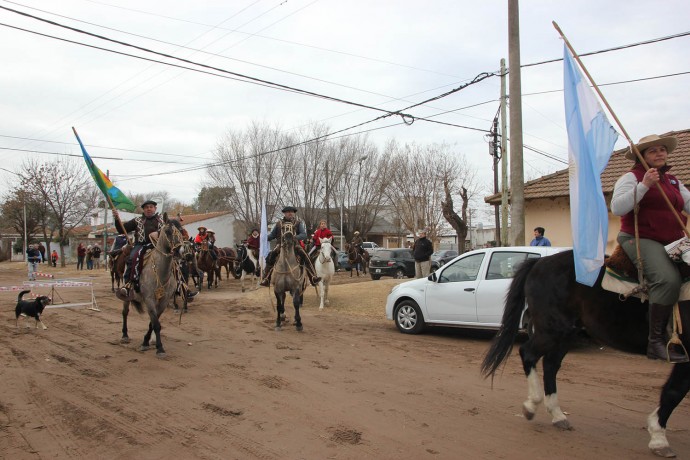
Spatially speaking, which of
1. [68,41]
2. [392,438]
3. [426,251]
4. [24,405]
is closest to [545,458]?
[392,438]

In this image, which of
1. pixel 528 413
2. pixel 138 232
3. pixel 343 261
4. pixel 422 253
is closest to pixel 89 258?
pixel 343 261

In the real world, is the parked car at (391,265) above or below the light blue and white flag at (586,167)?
below

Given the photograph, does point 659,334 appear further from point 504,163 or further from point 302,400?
point 504,163

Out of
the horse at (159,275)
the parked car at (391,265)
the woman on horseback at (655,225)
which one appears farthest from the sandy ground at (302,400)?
the parked car at (391,265)

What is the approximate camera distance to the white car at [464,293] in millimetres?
9133

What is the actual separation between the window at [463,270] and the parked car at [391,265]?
1516 cm

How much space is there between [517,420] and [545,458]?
96cm

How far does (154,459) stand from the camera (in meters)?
4.09

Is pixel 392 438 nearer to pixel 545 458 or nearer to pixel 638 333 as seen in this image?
pixel 545 458

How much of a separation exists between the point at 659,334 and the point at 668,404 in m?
0.62

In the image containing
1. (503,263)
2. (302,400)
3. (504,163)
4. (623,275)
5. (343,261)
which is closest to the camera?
(623,275)

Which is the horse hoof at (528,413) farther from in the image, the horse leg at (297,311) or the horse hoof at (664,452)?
the horse leg at (297,311)

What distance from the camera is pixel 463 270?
32.4 ft

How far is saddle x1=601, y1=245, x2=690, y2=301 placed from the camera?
4.18 m
